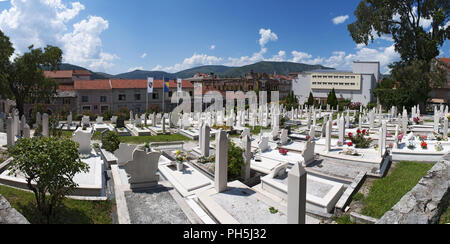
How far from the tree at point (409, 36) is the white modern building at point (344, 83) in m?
29.4

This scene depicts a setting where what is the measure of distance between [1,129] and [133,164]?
15114mm

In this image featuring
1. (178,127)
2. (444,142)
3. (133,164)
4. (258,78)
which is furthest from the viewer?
(258,78)

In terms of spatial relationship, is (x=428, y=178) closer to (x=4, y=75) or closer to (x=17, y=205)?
(x=17, y=205)

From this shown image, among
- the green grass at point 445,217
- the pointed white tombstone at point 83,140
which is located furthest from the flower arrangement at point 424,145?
the pointed white tombstone at point 83,140

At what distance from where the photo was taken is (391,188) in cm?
838

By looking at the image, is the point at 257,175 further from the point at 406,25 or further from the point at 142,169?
the point at 406,25

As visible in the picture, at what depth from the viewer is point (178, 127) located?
23766 mm

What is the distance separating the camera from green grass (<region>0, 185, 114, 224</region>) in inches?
233

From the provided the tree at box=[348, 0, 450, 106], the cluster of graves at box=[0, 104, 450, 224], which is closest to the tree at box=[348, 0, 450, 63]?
the tree at box=[348, 0, 450, 106]

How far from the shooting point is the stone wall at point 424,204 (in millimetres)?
4410

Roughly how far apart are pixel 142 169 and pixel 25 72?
80.6 feet

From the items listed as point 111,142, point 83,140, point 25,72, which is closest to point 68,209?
point 111,142

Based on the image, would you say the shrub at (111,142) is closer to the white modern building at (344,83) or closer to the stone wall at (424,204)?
the stone wall at (424,204)
